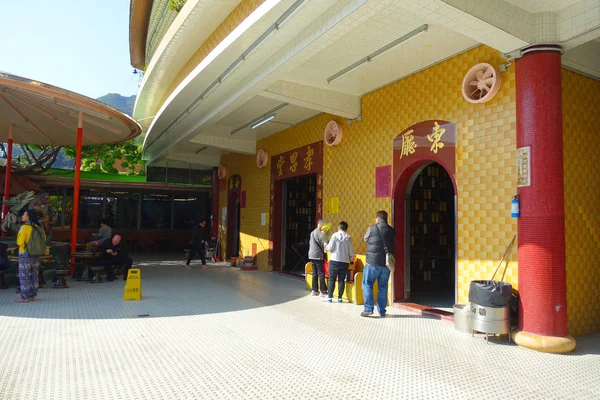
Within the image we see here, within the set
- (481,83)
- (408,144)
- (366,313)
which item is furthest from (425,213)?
A: (481,83)

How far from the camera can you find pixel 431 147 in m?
6.35

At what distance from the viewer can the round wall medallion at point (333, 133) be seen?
8438 millimetres

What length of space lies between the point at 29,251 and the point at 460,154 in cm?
678

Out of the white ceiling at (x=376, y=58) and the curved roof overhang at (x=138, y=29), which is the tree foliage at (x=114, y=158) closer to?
the curved roof overhang at (x=138, y=29)

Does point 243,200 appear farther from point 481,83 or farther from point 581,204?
point 581,204

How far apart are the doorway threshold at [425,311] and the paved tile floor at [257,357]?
142mm

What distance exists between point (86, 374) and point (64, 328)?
5.90ft

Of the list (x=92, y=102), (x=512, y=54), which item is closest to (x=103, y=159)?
(x=92, y=102)

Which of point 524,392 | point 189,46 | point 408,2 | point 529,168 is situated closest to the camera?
point 524,392

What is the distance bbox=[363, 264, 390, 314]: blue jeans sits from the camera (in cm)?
603

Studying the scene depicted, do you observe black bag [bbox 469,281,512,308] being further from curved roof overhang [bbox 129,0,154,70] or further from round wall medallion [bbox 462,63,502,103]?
curved roof overhang [bbox 129,0,154,70]

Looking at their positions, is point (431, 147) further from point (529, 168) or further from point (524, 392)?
point (524, 392)

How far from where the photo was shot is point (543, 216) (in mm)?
4660

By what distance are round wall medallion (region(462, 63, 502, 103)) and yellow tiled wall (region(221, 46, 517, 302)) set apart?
112 millimetres
